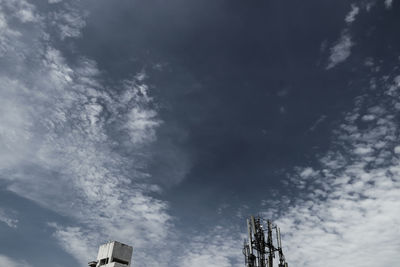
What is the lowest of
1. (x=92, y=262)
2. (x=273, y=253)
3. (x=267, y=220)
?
(x=92, y=262)

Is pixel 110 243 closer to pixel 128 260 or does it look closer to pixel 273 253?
pixel 128 260

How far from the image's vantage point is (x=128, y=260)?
17766 mm

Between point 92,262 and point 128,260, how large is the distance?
262 cm

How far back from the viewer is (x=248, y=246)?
30.9 metres

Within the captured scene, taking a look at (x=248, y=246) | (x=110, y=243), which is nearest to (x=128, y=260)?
(x=110, y=243)

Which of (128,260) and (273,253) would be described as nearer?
(128,260)

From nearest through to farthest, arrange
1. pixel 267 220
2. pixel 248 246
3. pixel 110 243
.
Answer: pixel 110 243 → pixel 248 246 → pixel 267 220

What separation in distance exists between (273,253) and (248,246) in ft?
9.47

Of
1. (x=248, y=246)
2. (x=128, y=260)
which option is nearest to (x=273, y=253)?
(x=248, y=246)

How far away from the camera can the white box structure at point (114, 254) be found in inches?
674

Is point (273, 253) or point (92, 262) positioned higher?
point (273, 253)

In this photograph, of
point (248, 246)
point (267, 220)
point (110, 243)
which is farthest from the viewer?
point (267, 220)

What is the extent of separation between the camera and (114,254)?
56.1 feet

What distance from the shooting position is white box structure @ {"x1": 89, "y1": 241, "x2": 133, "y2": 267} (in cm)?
1711
